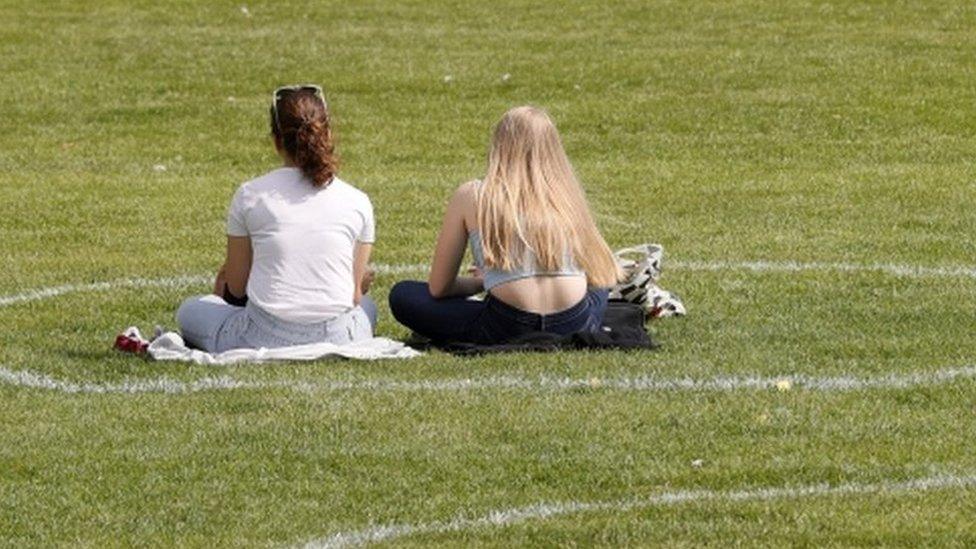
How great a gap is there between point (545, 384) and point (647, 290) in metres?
1.82

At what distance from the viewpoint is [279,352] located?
1075cm

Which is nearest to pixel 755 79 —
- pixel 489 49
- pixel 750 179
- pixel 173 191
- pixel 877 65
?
pixel 877 65

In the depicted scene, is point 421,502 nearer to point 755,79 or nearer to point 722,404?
point 722,404

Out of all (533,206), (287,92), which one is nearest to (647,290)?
(533,206)

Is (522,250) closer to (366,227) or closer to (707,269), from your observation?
(366,227)

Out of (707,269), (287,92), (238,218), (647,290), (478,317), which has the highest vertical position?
(287,92)

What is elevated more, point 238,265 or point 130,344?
point 238,265

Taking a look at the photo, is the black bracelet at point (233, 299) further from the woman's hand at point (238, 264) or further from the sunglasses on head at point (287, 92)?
the sunglasses on head at point (287, 92)

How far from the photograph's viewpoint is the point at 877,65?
24.0 metres

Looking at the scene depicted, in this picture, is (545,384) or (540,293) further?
(540,293)

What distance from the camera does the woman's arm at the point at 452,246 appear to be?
36.4ft

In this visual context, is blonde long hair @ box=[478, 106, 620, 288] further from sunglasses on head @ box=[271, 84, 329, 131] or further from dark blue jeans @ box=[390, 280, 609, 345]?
sunglasses on head @ box=[271, 84, 329, 131]

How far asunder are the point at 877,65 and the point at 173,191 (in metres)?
8.96

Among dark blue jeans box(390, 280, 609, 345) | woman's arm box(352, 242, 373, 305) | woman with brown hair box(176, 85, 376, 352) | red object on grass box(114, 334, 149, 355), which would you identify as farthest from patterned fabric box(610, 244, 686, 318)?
red object on grass box(114, 334, 149, 355)
